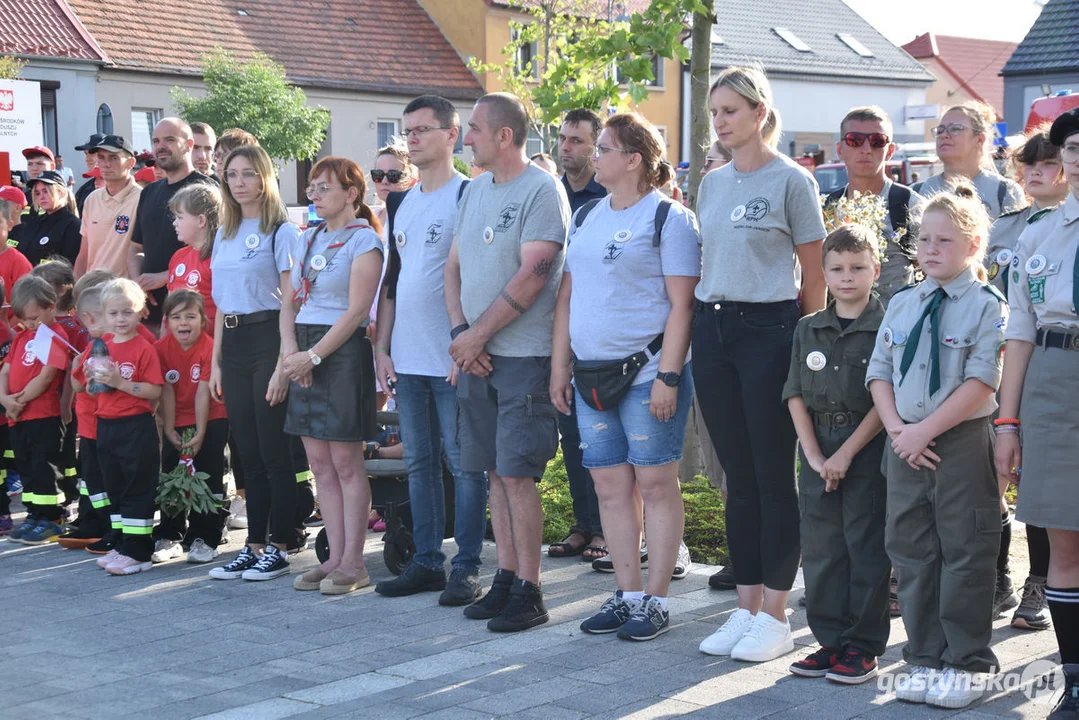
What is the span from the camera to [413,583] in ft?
21.8

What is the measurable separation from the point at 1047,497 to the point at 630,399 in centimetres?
176

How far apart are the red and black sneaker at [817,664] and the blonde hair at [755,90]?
2005mm

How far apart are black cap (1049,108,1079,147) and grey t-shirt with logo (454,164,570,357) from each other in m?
2.16

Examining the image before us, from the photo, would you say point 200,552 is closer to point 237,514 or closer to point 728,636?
point 237,514

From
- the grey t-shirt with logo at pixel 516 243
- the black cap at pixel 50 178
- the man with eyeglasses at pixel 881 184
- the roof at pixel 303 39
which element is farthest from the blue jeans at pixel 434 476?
the roof at pixel 303 39

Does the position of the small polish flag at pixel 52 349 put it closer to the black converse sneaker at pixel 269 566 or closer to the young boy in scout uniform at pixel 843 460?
the black converse sneaker at pixel 269 566

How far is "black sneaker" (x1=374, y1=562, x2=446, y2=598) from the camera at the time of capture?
6641 millimetres

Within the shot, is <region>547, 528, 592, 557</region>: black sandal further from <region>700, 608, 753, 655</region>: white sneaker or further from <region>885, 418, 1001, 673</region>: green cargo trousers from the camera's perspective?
<region>885, 418, 1001, 673</region>: green cargo trousers

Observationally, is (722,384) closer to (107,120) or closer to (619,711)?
(619,711)

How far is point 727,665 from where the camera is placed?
17.4ft

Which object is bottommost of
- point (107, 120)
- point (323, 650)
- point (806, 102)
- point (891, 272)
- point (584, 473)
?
point (323, 650)

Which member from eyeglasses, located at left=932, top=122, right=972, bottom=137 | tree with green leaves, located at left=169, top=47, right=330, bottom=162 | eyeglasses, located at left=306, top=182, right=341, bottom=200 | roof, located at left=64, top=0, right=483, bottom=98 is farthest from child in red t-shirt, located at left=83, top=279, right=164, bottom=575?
roof, located at left=64, top=0, right=483, bottom=98

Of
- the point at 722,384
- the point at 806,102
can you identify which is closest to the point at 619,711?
the point at 722,384

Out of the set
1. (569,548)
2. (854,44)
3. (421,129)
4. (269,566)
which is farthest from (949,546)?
(854,44)
